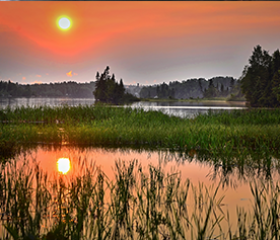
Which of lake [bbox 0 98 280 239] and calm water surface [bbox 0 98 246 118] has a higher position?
calm water surface [bbox 0 98 246 118]

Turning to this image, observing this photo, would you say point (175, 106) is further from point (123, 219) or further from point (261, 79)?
point (123, 219)

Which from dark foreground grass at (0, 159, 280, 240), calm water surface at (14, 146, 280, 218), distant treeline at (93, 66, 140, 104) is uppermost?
distant treeline at (93, 66, 140, 104)

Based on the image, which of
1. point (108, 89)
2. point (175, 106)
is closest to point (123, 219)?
point (175, 106)

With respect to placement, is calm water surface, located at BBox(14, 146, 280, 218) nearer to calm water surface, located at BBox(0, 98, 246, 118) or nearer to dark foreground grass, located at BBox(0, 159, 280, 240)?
dark foreground grass, located at BBox(0, 159, 280, 240)

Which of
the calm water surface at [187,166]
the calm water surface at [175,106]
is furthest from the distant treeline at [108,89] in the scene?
the calm water surface at [187,166]

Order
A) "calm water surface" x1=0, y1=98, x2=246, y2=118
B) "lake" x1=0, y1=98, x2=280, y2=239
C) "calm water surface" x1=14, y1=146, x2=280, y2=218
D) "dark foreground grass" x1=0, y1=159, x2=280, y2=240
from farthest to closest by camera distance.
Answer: "calm water surface" x1=0, y1=98, x2=246, y2=118, "calm water surface" x1=14, y1=146, x2=280, y2=218, "lake" x1=0, y1=98, x2=280, y2=239, "dark foreground grass" x1=0, y1=159, x2=280, y2=240

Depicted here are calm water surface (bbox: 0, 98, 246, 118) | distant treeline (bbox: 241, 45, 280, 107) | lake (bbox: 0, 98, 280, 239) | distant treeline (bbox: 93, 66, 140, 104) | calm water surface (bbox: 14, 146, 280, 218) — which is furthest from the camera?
distant treeline (bbox: 93, 66, 140, 104)

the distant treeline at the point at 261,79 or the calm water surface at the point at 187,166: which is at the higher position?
the distant treeline at the point at 261,79

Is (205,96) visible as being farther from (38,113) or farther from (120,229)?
(120,229)

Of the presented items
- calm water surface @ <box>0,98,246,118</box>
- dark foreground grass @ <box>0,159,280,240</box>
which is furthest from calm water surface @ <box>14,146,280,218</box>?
calm water surface @ <box>0,98,246,118</box>

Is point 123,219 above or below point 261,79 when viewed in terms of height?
below

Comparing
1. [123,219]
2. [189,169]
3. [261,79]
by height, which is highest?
[261,79]

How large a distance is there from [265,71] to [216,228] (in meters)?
59.9

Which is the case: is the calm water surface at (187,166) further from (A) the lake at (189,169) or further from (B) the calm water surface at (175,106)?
(B) the calm water surface at (175,106)
